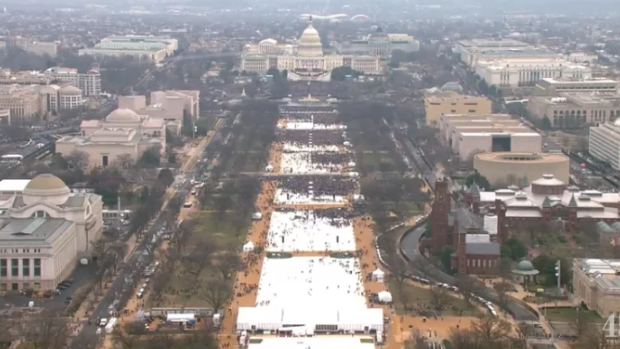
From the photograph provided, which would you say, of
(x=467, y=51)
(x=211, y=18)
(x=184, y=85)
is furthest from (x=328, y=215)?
(x=211, y=18)

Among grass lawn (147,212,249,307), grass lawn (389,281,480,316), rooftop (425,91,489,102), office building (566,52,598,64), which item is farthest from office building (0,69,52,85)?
grass lawn (389,281,480,316)

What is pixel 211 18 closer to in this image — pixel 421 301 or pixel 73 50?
pixel 73 50

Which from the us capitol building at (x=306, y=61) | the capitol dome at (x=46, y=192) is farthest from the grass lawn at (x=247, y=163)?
the us capitol building at (x=306, y=61)

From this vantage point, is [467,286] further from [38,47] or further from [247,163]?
[38,47]

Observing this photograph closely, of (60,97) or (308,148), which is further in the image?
(60,97)

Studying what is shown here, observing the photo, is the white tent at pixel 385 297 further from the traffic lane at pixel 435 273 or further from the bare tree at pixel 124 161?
the bare tree at pixel 124 161

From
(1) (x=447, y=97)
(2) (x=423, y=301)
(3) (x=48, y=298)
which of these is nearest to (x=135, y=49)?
(1) (x=447, y=97)

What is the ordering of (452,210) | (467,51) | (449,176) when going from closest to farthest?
1. (452,210)
2. (449,176)
3. (467,51)
